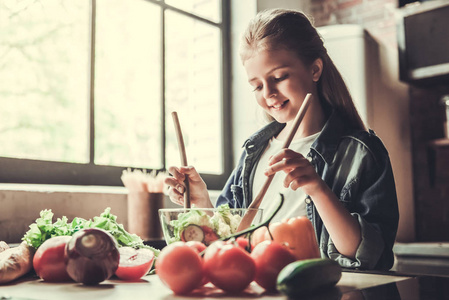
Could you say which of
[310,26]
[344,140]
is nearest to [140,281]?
[344,140]

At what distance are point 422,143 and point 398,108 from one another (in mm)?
261

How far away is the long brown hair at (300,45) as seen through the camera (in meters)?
1.43

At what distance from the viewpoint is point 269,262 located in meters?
0.72

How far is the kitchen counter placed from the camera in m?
0.68

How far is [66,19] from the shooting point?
212 centimetres

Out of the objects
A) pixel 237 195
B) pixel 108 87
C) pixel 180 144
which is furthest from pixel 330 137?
pixel 108 87

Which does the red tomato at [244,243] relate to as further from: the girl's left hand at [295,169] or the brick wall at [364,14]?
the brick wall at [364,14]

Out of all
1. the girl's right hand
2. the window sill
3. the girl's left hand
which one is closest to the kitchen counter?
the girl's left hand

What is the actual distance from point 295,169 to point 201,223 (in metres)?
0.22

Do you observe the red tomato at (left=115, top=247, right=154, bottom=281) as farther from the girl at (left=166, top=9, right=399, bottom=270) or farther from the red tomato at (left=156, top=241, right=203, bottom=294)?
the girl at (left=166, top=9, right=399, bottom=270)

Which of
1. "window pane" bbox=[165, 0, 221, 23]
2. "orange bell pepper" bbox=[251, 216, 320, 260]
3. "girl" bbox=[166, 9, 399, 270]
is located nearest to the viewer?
"orange bell pepper" bbox=[251, 216, 320, 260]

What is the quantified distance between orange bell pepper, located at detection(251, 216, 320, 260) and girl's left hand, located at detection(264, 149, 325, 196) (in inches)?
5.3

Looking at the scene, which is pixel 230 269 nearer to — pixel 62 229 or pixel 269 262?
pixel 269 262

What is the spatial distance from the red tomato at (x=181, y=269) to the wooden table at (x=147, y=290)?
15mm
